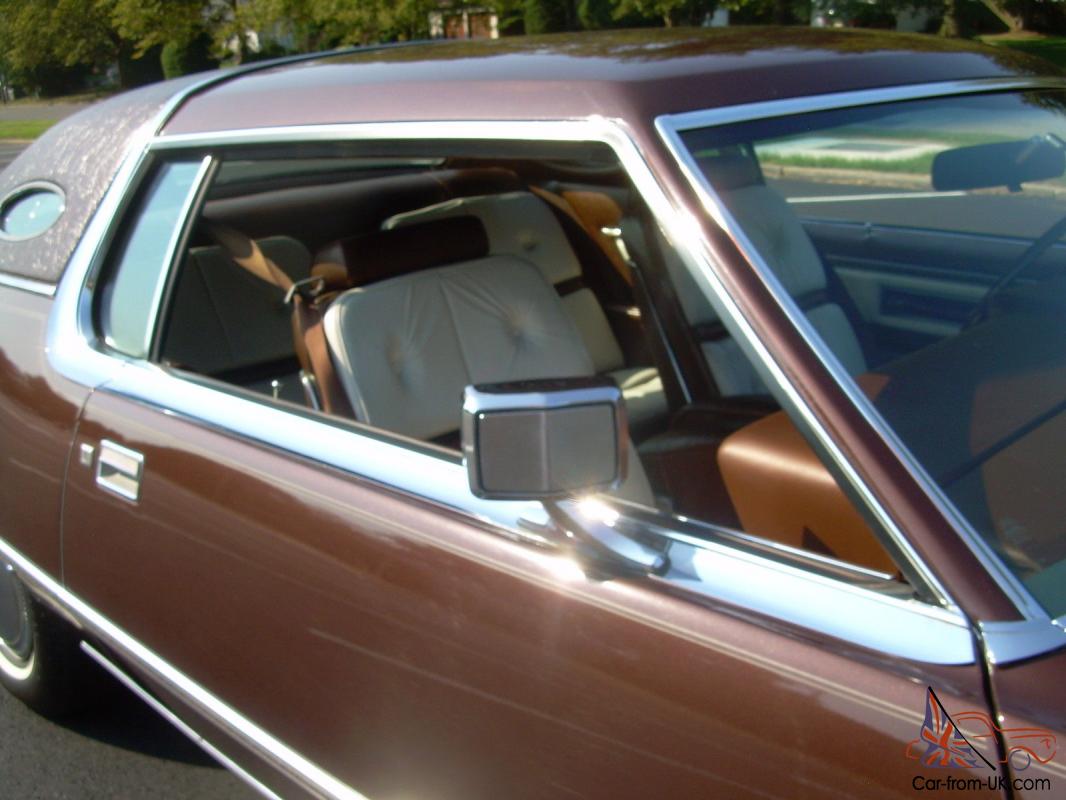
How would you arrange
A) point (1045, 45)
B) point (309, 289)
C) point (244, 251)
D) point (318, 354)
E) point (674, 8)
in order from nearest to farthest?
1. point (318, 354)
2. point (309, 289)
3. point (244, 251)
4. point (674, 8)
5. point (1045, 45)

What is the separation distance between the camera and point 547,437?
1479mm

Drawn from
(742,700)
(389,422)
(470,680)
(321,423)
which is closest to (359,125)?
(321,423)

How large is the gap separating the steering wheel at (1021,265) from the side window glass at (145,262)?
1578 mm

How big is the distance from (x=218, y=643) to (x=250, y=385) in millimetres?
1226

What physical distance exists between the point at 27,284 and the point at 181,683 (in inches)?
42.3

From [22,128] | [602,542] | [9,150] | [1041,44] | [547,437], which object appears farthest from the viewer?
[22,128]

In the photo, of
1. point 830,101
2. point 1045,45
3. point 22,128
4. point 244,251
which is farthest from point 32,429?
point 22,128

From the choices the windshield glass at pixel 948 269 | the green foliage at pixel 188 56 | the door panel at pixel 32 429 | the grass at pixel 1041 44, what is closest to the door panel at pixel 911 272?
the windshield glass at pixel 948 269

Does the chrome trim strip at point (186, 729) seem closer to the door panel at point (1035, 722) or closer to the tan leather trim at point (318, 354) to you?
the tan leather trim at point (318, 354)

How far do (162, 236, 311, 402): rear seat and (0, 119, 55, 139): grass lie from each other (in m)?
21.9

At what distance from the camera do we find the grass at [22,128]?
24781 mm

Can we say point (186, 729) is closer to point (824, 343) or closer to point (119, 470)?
point (119, 470)

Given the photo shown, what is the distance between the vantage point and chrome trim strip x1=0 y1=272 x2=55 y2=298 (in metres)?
2.71

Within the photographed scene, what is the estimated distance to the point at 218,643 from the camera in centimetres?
217
